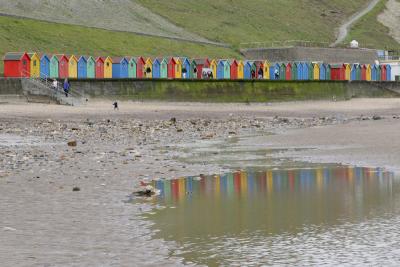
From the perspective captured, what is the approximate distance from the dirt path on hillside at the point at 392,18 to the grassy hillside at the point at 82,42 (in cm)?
4403

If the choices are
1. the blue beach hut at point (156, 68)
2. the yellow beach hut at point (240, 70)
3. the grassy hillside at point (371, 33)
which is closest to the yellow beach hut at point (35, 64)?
the blue beach hut at point (156, 68)

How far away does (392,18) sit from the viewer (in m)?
131

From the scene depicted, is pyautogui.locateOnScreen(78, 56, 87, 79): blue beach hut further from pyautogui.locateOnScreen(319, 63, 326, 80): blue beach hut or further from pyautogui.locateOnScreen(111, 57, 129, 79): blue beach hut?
pyautogui.locateOnScreen(319, 63, 326, 80): blue beach hut

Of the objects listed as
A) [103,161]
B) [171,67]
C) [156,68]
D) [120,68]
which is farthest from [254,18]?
[103,161]

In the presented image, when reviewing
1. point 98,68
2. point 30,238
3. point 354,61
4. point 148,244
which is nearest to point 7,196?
point 30,238

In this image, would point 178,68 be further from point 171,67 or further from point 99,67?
point 99,67

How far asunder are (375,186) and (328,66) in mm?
67106

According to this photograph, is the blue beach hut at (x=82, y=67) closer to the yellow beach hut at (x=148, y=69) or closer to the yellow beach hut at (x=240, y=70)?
the yellow beach hut at (x=148, y=69)

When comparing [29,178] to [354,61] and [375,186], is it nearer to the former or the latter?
[375,186]

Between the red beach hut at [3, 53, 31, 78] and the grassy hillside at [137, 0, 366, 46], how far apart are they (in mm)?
45513

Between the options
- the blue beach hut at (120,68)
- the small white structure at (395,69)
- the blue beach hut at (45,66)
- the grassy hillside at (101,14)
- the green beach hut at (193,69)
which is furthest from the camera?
the small white structure at (395,69)

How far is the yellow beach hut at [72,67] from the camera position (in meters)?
57.9

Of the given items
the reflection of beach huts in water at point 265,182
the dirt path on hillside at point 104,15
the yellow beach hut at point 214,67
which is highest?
the dirt path on hillside at point 104,15

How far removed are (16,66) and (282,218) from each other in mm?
42666
